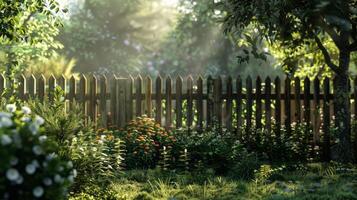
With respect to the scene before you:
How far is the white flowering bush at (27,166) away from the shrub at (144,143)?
5203 mm

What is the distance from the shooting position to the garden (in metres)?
5.53

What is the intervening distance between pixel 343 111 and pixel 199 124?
9.04 ft

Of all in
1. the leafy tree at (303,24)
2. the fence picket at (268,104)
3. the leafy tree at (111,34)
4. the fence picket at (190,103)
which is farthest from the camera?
the leafy tree at (111,34)

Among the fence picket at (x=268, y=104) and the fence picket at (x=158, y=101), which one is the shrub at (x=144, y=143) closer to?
the fence picket at (x=158, y=101)

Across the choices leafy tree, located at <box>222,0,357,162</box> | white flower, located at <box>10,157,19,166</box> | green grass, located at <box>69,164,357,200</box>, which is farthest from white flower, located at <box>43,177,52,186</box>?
leafy tree, located at <box>222,0,357,162</box>

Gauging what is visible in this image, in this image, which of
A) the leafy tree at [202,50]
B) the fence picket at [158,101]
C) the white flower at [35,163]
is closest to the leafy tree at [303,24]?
the fence picket at [158,101]

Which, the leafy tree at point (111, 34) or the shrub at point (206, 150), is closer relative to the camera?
the shrub at point (206, 150)

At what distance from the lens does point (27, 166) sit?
304 centimetres

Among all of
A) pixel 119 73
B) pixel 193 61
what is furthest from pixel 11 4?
pixel 193 61

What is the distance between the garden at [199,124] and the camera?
553 centimetres

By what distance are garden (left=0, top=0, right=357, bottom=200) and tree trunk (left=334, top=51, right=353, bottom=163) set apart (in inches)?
0.7

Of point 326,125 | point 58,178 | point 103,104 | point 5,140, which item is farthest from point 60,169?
point 326,125

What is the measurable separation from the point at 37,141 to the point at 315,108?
7.71 m

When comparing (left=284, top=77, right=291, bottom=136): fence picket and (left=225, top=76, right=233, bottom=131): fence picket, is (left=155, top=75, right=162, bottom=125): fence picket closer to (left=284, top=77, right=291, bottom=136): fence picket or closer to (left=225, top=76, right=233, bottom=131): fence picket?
(left=225, top=76, right=233, bottom=131): fence picket
